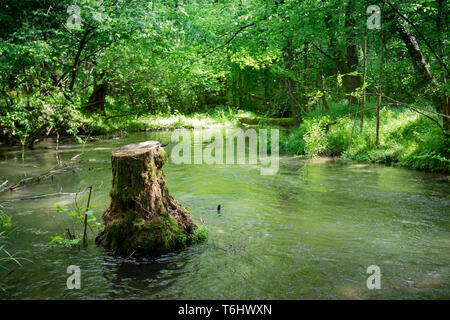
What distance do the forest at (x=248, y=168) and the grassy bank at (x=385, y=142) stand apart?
54mm

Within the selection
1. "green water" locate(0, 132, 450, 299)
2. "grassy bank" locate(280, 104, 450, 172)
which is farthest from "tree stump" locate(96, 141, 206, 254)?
"grassy bank" locate(280, 104, 450, 172)

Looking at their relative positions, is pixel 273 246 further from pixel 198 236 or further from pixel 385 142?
pixel 385 142

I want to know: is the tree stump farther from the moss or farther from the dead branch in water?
the dead branch in water

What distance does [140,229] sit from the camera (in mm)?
4469

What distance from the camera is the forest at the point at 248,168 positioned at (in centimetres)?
411

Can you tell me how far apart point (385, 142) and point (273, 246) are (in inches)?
321

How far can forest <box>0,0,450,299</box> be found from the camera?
411 centimetres

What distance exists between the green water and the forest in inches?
1.1

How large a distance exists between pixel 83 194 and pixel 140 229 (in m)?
3.63

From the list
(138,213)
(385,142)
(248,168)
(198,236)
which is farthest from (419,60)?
(138,213)

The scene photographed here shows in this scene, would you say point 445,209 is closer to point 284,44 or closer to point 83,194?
point 83,194

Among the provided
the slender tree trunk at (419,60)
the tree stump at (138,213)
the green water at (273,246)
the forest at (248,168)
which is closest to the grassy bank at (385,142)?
the forest at (248,168)

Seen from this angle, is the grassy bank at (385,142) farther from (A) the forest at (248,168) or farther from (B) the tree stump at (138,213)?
(B) the tree stump at (138,213)
